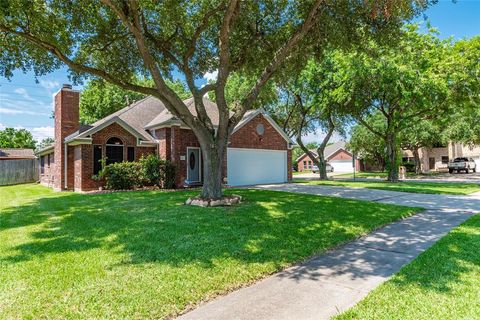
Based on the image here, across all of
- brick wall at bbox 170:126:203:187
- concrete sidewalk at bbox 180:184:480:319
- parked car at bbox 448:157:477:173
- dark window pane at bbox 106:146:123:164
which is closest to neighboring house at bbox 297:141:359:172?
parked car at bbox 448:157:477:173

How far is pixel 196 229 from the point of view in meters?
6.62

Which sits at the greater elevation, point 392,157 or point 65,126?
point 65,126

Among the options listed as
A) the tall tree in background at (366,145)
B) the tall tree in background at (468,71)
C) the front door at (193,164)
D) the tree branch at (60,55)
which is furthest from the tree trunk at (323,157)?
the tree branch at (60,55)

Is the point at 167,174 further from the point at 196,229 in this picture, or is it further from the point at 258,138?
the point at 196,229

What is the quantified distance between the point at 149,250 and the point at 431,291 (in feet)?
13.5

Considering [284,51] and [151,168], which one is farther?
[151,168]

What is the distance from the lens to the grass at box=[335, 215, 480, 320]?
325cm

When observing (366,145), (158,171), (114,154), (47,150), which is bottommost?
(158,171)

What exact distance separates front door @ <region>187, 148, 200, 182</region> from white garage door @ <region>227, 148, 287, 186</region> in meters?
1.80

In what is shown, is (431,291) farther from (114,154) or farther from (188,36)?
(114,154)

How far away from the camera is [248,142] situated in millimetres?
19312

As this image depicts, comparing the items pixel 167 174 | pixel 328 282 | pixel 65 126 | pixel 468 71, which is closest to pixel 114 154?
pixel 167 174

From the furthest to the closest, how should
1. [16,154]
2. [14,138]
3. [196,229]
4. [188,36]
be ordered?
1. [14,138]
2. [16,154]
3. [188,36]
4. [196,229]

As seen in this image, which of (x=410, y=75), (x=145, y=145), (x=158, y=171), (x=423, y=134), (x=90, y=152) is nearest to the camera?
(x=90, y=152)
